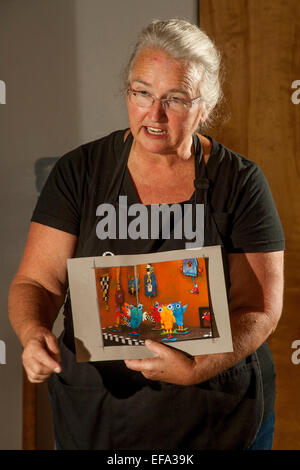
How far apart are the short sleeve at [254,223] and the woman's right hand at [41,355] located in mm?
472

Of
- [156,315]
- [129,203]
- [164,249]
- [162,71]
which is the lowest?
[156,315]

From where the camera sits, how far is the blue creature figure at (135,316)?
1.12 m

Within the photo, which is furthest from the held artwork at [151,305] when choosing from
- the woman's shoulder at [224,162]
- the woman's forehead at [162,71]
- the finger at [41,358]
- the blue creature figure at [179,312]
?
the woman's forehead at [162,71]

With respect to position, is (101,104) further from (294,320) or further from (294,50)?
(294,320)

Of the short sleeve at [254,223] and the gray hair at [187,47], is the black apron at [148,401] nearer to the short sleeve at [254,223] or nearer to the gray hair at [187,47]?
the short sleeve at [254,223]

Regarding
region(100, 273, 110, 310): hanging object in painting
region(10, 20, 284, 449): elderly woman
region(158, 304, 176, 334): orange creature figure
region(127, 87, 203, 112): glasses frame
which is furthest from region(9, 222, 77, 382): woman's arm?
region(127, 87, 203, 112): glasses frame

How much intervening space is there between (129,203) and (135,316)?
276mm

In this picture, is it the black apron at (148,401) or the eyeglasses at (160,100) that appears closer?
the eyeglasses at (160,100)

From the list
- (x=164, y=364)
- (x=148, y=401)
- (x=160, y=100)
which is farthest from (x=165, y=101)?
(x=148, y=401)

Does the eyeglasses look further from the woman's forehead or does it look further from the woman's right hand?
the woman's right hand

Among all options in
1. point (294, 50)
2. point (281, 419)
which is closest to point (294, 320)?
point (281, 419)

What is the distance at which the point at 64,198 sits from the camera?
3.92 feet

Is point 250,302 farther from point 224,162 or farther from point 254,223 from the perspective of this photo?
point 224,162

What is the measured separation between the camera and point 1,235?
1.45 m
